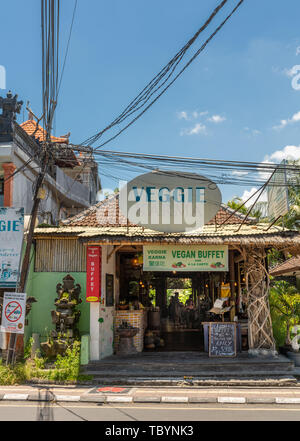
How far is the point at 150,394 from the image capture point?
8.83 m

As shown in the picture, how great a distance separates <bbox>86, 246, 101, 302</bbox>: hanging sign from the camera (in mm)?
11148

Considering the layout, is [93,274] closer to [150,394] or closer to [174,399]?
[150,394]

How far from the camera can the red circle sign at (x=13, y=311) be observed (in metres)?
10.1

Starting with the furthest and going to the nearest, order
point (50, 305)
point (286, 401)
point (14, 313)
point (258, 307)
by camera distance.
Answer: point (50, 305)
point (258, 307)
point (14, 313)
point (286, 401)

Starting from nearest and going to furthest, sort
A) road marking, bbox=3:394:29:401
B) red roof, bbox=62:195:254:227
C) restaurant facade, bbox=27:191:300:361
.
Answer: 1. road marking, bbox=3:394:29:401
2. restaurant facade, bbox=27:191:300:361
3. red roof, bbox=62:195:254:227

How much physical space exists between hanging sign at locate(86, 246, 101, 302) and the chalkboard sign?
3533 mm

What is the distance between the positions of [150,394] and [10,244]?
5759 mm

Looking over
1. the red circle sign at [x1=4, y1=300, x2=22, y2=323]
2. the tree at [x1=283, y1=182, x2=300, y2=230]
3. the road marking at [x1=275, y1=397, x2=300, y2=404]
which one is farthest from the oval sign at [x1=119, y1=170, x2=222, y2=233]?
the tree at [x1=283, y1=182, x2=300, y2=230]

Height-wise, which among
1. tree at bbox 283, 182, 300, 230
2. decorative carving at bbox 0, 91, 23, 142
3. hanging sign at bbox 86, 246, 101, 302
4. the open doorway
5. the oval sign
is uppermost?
decorative carving at bbox 0, 91, 23, 142

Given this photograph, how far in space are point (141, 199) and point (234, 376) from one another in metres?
5.40

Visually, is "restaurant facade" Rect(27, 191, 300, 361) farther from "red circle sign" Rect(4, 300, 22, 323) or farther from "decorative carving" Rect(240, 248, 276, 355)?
"red circle sign" Rect(4, 300, 22, 323)

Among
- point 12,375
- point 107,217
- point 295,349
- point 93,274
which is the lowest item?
point 12,375

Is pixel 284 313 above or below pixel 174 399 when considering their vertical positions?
above

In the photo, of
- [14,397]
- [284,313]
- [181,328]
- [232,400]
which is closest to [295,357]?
[284,313]
